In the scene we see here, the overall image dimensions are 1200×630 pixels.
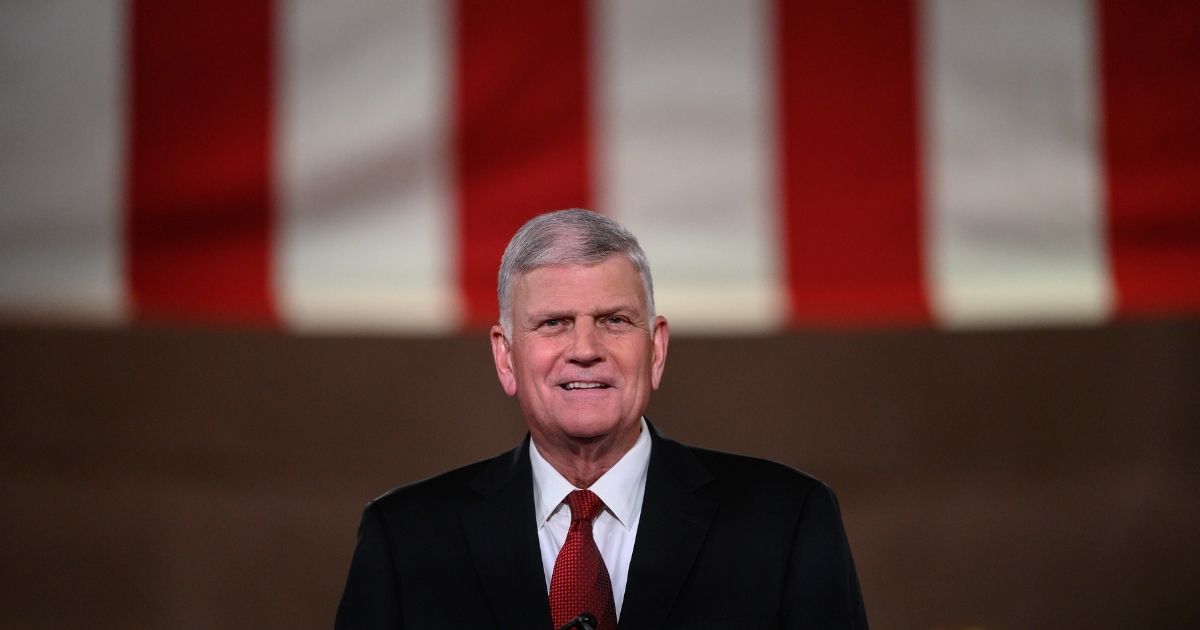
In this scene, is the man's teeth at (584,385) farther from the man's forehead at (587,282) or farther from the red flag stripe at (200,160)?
the red flag stripe at (200,160)

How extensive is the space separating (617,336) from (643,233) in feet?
3.56

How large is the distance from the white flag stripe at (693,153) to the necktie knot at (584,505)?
1.06 meters

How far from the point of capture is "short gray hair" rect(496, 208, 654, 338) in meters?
0.99

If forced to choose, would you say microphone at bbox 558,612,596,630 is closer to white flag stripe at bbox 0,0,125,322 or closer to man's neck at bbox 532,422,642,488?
man's neck at bbox 532,422,642,488

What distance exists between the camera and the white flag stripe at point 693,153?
2070mm

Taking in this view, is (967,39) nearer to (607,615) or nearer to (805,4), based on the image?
(805,4)

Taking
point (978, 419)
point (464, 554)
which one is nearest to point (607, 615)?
point (464, 554)

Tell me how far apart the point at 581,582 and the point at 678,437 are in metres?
1.11

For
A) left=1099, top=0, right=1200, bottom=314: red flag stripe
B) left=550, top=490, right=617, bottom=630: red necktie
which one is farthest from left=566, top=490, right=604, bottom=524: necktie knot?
left=1099, top=0, right=1200, bottom=314: red flag stripe

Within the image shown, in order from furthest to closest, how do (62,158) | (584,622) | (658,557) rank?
1. (62,158)
2. (658,557)
3. (584,622)

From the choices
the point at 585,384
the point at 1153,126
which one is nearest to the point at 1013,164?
the point at 1153,126

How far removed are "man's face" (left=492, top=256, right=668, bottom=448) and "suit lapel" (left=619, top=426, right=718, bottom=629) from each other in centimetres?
7

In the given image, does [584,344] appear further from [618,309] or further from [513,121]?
[513,121]

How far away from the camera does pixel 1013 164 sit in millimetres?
2096
